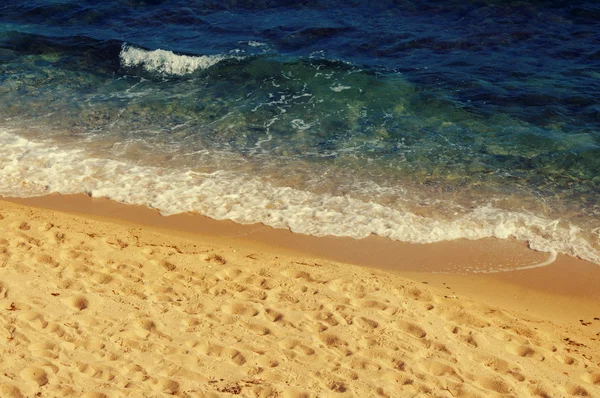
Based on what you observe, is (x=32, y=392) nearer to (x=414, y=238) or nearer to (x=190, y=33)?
(x=414, y=238)

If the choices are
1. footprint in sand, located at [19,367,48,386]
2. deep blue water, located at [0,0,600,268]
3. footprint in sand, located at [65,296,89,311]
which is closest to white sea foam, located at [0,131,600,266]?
deep blue water, located at [0,0,600,268]

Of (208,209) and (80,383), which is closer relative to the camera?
(80,383)

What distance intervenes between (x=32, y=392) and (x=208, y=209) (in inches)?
160

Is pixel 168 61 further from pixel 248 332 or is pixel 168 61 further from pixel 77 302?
pixel 248 332

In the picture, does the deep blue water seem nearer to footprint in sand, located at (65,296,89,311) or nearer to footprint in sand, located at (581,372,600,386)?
footprint in sand, located at (581,372,600,386)

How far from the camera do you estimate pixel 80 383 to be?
507cm

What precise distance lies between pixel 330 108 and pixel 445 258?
201 inches

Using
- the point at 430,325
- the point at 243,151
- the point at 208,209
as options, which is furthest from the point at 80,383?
the point at 243,151

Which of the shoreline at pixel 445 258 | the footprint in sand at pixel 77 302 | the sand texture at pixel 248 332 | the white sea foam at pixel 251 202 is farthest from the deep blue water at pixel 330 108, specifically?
the footprint in sand at pixel 77 302

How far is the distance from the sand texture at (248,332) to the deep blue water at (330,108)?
1617 mm

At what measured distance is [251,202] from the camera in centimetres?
888

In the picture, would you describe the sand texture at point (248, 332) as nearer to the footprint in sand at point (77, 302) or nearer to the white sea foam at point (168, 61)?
the footprint in sand at point (77, 302)

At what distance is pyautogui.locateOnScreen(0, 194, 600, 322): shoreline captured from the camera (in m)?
7.07

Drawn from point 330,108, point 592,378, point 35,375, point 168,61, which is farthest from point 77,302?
point 168,61
